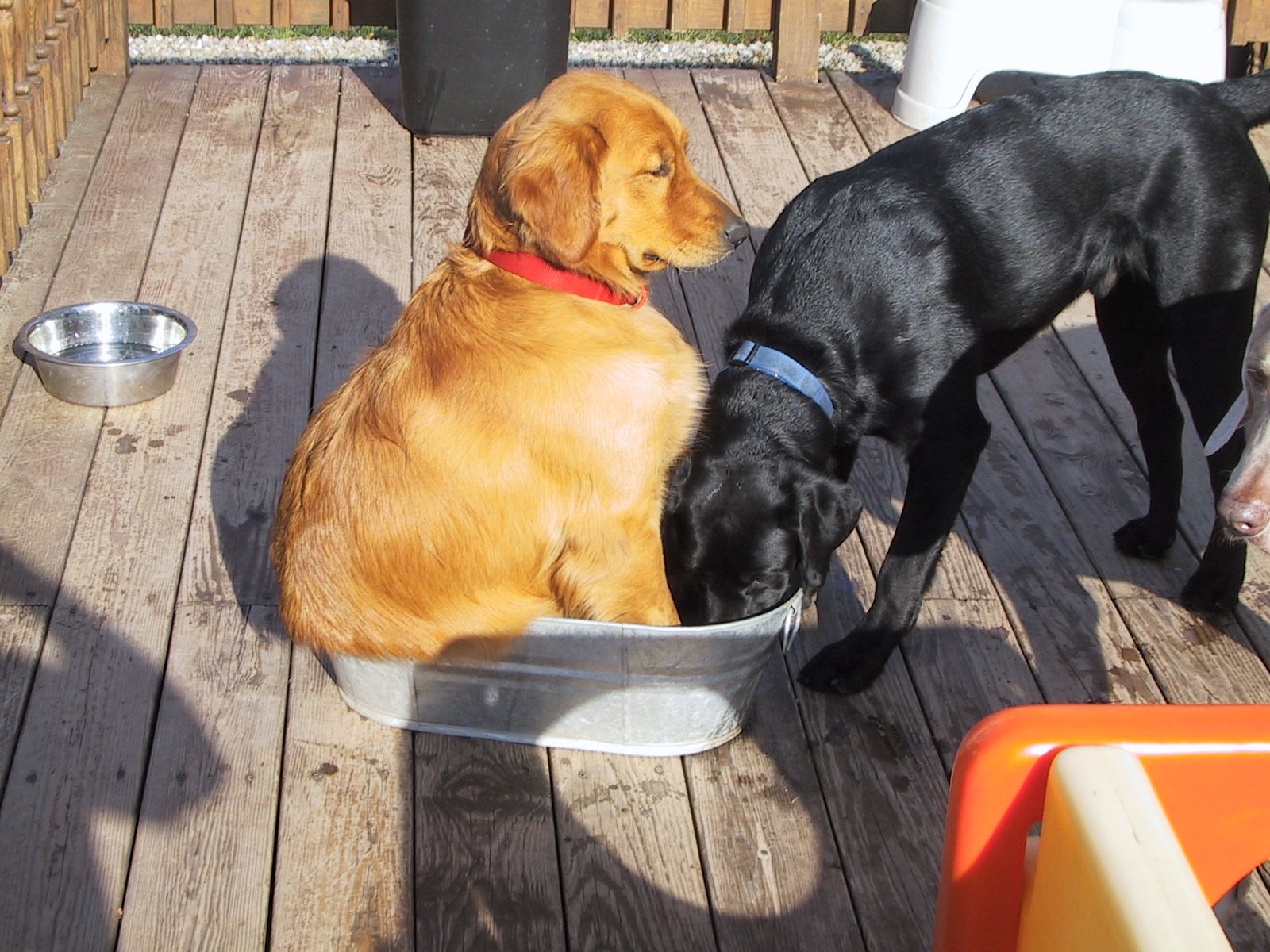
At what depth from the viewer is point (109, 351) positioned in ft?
12.9

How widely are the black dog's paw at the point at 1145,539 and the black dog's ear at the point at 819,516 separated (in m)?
1.20

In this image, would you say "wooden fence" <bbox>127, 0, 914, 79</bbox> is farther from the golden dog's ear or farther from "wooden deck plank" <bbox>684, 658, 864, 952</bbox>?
"wooden deck plank" <bbox>684, 658, 864, 952</bbox>

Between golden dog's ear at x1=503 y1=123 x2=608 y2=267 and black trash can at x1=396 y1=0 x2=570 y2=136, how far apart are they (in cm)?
293

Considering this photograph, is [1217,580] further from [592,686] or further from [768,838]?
[592,686]

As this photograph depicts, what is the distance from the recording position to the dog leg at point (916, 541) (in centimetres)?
287

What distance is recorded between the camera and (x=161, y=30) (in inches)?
265

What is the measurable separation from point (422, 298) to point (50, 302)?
217 centimetres

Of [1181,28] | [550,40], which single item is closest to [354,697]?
[550,40]

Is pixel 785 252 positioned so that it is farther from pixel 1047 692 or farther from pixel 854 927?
pixel 854 927

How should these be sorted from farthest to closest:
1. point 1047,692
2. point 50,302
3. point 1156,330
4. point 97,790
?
point 50,302
point 1156,330
point 1047,692
point 97,790

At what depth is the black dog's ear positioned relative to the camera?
2584 millimetres

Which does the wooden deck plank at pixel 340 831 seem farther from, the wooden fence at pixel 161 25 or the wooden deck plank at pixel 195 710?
the wooden fence at pixel 161 25

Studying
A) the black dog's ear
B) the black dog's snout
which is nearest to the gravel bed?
the black dog's snout

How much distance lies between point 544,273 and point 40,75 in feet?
10.8
